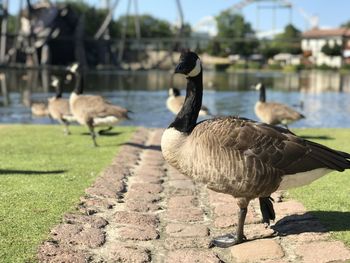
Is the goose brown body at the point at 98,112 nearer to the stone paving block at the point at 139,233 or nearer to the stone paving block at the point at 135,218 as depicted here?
the stone paving block at the point at 135,218

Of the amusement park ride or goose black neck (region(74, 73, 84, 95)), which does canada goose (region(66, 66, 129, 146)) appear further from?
the amusement park ride

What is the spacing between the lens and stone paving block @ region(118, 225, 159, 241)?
17.9 ft

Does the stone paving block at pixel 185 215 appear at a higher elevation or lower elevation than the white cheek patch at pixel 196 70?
lower

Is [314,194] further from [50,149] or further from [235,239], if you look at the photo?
[50,149]

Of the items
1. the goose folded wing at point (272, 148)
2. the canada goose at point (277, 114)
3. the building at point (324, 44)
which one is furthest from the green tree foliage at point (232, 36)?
the goose folded wing at point (272, 148)

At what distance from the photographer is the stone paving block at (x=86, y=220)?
576cm

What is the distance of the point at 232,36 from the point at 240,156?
15669 cm

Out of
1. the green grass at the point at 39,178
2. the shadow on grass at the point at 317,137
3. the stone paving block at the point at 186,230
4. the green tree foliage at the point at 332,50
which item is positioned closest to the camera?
the green grass at the point at 39,178

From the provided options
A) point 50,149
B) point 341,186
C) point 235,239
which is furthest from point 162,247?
point 50,149

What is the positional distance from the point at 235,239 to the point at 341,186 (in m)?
3.00

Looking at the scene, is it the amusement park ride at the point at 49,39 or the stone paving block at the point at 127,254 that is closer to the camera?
the stone paving block at the point at 127,254

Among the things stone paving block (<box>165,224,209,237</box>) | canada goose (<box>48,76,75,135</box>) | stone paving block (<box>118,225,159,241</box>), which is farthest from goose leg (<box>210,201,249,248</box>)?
canada goose (<box>48,76,75,135</box>)

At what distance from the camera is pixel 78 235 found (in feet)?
17.5

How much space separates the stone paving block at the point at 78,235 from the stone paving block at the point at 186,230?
0.77 meters
